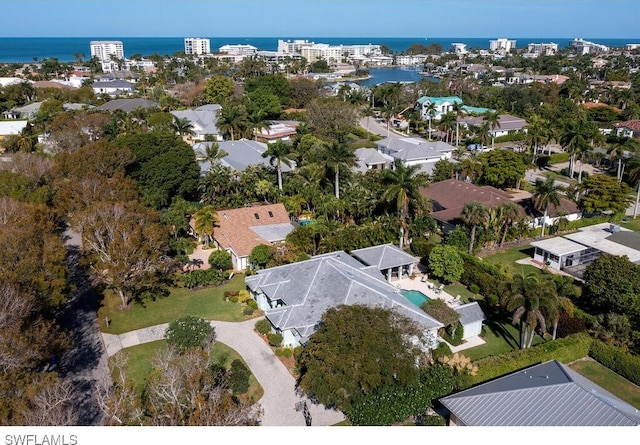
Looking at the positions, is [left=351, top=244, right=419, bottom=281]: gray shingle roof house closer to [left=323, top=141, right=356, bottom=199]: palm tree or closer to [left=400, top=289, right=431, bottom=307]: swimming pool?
[left=400, top=289, right=431, bottom=307]: swimming pool

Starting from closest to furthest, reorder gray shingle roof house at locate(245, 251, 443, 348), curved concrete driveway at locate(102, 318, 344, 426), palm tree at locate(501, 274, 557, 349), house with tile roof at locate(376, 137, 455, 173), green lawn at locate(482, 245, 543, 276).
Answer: curved concrete driveway at locate(102, 318, 344, 426), palm tree at locate(501, 274, 557, 349), gray shingle roof house at locate(245, 251, 443, 348), green lawn at locate(482, 245, 543, 276), house with tile roof at locate(376, 137, 455, 173)

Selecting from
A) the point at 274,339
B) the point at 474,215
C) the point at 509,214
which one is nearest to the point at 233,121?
the point at 474,215

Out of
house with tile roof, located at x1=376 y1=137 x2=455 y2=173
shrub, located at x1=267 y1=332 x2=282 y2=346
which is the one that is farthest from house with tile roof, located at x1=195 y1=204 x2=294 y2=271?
house with tile roof, located at x1=376 y1=137 x2=455 y2=173

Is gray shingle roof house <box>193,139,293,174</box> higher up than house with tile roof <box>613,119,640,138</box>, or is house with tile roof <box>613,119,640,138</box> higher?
house with tile roof <box>613,119,640,138</box>

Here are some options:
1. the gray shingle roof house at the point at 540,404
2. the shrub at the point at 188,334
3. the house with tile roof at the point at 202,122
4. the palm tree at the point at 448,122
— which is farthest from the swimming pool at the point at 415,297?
the house with tile roof at the point at 202,122

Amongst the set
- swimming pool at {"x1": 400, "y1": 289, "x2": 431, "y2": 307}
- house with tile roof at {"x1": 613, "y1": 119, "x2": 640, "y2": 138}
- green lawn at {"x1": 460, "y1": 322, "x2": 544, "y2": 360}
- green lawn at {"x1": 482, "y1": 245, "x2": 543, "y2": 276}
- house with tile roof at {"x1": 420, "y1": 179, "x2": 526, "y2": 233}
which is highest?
house with tile roof at {"x1": 613, "y1": 119, "x2": 640, "y2": 138}

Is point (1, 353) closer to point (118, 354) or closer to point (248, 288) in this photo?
point (118, 354)
